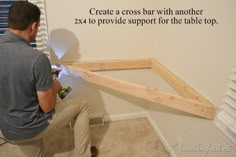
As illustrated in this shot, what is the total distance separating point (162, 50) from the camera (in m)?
2.12

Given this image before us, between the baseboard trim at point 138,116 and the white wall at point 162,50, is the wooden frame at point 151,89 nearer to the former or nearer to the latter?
the white wall at point 162,50

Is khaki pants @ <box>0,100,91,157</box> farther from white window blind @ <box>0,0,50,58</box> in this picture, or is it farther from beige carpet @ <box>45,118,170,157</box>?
white window blind @ <box>0,0,50,58</box>

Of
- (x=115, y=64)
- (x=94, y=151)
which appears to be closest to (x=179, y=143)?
(x=94, y=151)

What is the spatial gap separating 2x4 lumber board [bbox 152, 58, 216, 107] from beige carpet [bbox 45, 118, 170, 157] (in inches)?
27.1

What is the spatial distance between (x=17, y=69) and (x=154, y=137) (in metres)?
1.53

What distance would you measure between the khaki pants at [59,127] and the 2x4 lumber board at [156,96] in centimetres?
30

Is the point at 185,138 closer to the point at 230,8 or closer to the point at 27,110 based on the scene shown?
the point at 230,8

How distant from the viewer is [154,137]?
2.26 meters

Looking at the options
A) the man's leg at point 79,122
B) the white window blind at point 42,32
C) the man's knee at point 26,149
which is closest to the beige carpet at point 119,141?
the man's leg at point 79,122

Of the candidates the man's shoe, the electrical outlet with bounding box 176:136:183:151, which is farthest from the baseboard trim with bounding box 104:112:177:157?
the man's shoe

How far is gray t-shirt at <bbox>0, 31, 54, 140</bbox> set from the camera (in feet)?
4.30

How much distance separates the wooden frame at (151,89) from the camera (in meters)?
1.45

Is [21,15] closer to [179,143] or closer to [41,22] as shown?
[41,22]

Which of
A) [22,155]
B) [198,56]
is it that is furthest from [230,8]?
[22,155]
